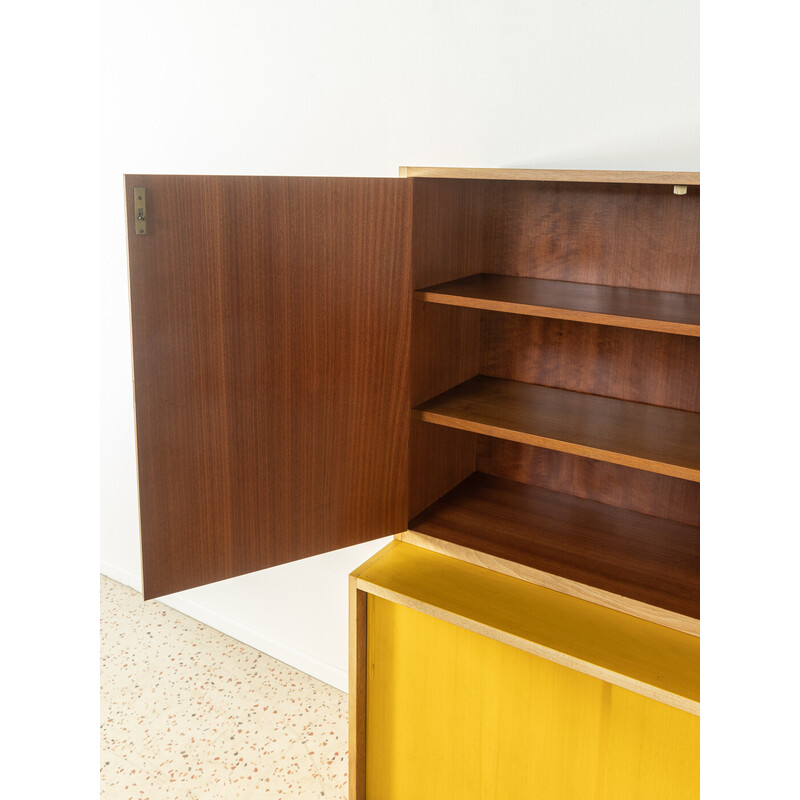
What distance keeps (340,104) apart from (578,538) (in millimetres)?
1361

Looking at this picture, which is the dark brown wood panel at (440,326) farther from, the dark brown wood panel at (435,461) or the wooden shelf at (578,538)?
the wooden shelf at (578,538)

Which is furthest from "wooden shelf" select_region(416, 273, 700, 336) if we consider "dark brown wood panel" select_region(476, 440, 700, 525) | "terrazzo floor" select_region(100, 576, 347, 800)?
"terrazzo floor" select_region(100, 576, 347, 800)

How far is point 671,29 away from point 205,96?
1.46 m

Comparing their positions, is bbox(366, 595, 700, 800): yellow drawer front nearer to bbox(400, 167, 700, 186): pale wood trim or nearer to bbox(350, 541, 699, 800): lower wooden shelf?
bbox(350, 541, 699, 800): lower wooden shelf

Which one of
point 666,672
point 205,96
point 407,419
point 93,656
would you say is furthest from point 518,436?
point 205,96

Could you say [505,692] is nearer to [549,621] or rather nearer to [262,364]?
[549,621]

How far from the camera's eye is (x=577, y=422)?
162 centimetres

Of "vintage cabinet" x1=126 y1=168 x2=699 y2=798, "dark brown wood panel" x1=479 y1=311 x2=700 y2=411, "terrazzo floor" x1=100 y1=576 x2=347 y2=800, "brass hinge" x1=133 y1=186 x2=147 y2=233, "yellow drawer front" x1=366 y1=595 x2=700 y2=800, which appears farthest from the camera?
"terrazzo floor" x1=100 y1=576 x2=347 y2=800

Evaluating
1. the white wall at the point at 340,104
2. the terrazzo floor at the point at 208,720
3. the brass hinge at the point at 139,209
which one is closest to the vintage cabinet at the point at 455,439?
the brass hinge at the point at 139,209

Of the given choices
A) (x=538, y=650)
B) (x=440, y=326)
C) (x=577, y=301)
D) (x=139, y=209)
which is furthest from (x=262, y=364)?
(x=538, y=650)

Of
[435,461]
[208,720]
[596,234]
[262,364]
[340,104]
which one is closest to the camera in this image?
[262,364]

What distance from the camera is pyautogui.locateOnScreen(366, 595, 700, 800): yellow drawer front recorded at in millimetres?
1397

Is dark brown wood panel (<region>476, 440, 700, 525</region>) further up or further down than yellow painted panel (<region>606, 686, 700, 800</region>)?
further up

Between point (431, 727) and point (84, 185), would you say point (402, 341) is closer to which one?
point (431, 727)
